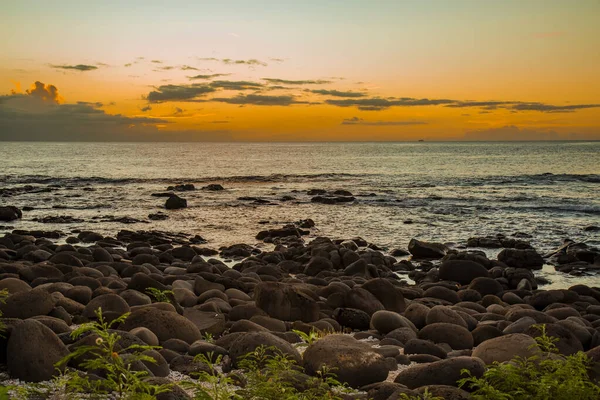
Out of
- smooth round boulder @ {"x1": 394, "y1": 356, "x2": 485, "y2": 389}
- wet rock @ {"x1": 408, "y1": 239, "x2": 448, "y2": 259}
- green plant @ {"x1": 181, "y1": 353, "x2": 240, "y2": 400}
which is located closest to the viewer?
green plant @ {"x1": 181, "y1": 353, "x2": 240, "y2": 400}

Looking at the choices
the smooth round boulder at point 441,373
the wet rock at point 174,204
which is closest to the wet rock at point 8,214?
the wet rock at point 174,204

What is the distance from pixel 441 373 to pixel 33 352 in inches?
176

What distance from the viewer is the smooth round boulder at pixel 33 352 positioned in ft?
17.8

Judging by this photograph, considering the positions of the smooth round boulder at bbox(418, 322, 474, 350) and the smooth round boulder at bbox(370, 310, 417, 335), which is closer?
the smooth round boulder at bbox(418, 322, 474, 350)

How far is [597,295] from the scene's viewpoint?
13.9 metres

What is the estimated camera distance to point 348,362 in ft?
20.3

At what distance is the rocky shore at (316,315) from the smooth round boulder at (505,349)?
0.06ft

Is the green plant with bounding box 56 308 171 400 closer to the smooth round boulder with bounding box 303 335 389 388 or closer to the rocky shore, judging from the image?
the rocky shore

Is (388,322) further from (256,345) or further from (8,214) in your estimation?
(8,214)

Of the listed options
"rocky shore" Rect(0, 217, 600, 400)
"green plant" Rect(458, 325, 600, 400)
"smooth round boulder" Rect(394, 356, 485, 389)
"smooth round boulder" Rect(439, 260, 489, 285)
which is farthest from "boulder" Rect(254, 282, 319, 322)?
"smooth round boulder" Rect(439, 260, 489, 285)

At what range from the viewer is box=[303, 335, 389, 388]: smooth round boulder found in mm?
6113

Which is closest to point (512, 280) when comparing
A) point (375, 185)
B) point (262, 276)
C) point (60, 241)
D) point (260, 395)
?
point (262, 276)

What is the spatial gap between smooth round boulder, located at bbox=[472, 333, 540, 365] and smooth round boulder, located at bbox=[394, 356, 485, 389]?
76cm

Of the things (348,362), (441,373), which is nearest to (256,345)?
(348,362)
